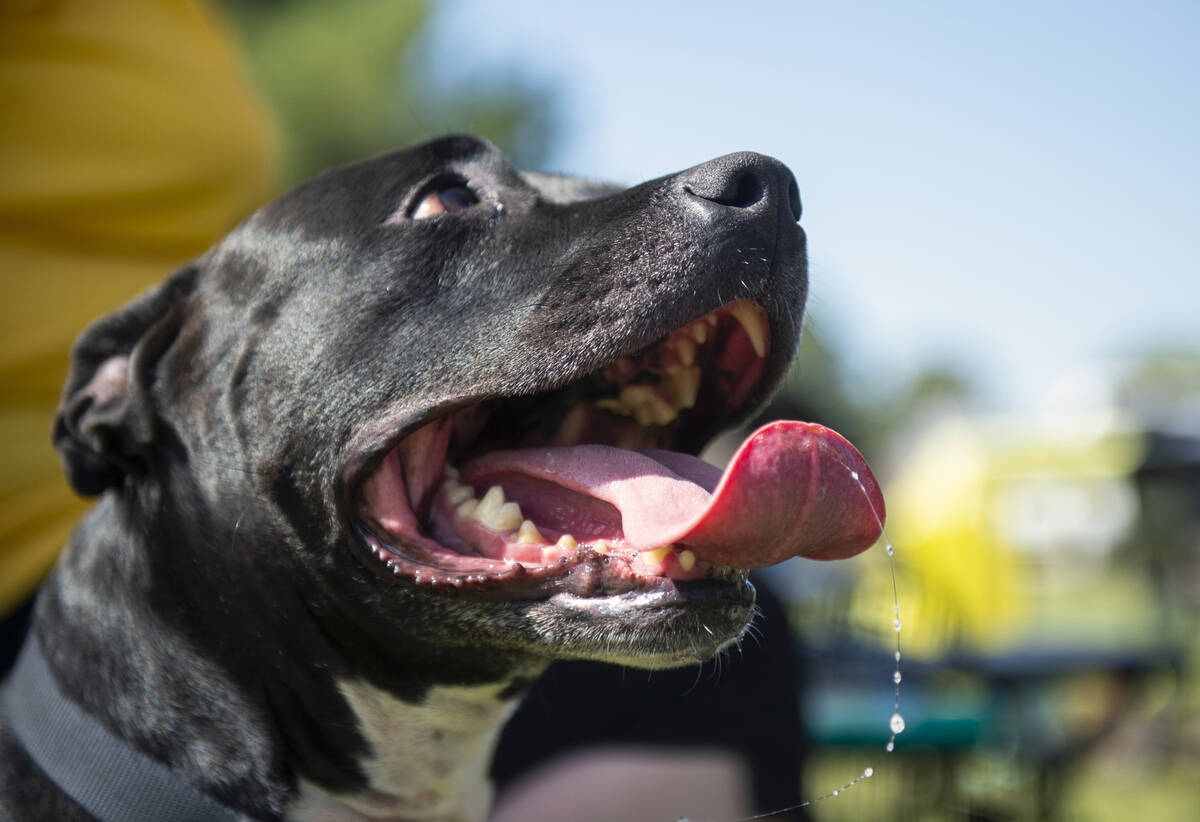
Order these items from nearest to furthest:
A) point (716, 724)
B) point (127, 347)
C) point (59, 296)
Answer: point (127, 347) → point (59, 296) → point (716, 724)

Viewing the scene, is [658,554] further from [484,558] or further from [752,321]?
[752,321]

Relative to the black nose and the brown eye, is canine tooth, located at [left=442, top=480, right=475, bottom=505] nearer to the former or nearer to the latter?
the brown eye

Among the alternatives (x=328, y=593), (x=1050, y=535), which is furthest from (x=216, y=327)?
(x=1050, y=535)

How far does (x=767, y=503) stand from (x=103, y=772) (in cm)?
133

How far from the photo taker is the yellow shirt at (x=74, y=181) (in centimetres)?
279

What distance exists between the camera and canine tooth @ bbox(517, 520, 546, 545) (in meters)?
2.03

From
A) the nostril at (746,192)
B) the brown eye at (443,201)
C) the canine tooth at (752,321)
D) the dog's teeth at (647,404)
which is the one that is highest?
the nostril at (746,192)

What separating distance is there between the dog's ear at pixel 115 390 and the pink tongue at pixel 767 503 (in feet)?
3.36

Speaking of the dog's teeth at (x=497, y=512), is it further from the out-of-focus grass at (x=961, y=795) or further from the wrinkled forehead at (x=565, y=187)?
the out-of-focus grass at (x=961, y=795)

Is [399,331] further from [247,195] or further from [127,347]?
[247,195]

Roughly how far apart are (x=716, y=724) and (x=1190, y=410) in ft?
40.4

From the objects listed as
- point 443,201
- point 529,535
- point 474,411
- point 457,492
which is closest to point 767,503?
point 529,535

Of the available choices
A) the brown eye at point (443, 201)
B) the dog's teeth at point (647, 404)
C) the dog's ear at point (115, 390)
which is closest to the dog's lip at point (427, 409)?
the dog's teeth at point (647, 404)

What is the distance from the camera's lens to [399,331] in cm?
217
